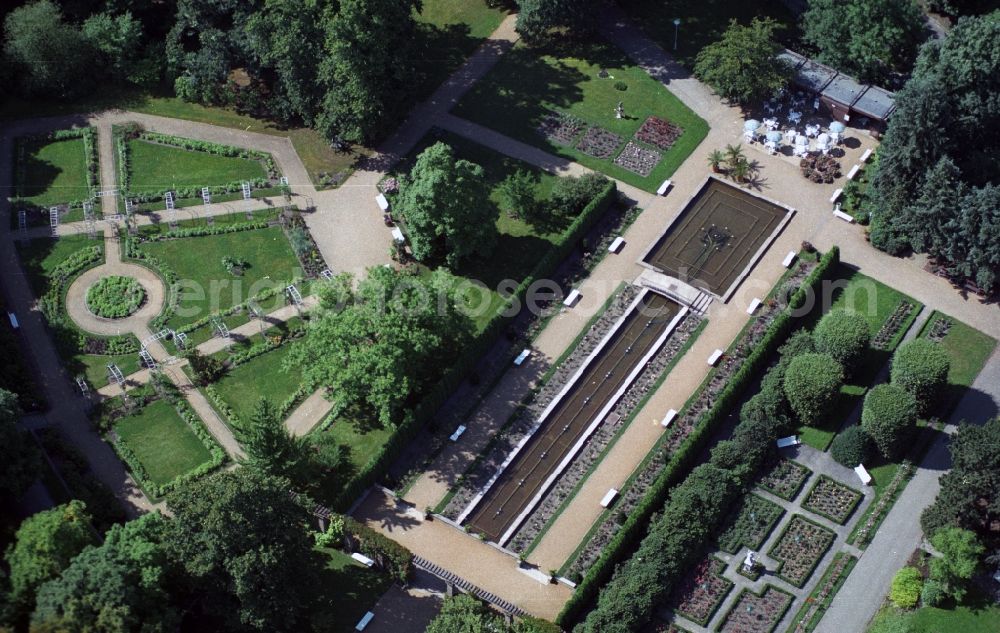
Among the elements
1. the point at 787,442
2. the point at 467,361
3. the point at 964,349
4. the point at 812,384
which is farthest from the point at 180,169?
the point at 964,349

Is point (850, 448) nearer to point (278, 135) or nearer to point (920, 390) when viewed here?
point (920, 390)

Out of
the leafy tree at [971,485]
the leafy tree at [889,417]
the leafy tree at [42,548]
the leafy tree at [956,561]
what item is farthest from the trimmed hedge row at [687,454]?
the leafy tree at [42,548]

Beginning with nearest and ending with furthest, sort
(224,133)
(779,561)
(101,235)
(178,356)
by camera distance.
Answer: (779,561)
(178,356)
(101,235)
(224,133)

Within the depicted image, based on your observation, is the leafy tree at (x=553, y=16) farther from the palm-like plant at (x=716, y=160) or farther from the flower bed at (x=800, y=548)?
the flower bed at (x=800, y=548)

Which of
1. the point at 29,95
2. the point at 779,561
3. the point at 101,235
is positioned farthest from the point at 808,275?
the point at 29,95

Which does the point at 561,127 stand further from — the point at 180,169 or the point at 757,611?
the point at 757,611

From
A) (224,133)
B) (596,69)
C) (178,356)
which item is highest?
(596,69)

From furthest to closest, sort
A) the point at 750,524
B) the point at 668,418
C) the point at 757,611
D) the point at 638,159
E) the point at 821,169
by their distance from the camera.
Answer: the point at 638,159
the point at 821,169
the point at 668,418
the point at 750,524
the point at 757,611
